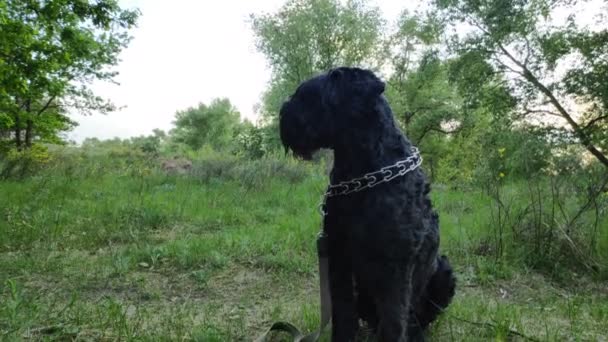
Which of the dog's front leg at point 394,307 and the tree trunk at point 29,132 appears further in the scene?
the tree trunk at point 29,132

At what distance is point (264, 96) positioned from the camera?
4116 centimetres

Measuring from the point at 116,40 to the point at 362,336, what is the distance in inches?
991

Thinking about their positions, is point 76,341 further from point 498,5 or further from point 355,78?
point 498,5

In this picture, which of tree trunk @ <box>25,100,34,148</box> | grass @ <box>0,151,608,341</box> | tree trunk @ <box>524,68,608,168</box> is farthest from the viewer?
tree trunk @ <box>25,100,34,148</box>

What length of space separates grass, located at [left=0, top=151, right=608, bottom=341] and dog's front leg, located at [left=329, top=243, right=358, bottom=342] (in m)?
0.63

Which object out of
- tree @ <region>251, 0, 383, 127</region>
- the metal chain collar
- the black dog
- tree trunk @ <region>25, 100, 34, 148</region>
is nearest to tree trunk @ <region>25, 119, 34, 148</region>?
tree trunk @ <region>25, 100, 34, 148</region>

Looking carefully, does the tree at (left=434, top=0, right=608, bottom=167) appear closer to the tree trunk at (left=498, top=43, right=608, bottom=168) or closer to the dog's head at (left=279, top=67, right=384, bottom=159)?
the tree trunk at (left=498, top=43, right=608, bottom=168)

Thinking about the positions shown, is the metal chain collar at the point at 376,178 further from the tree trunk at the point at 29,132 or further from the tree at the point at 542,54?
the tree trunk at the point at 29,132

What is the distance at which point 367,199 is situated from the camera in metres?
2.18

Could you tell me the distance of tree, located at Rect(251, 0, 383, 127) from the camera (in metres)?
37.6

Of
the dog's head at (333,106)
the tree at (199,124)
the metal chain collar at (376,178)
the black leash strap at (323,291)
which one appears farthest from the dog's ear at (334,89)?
the tree at (199,124)

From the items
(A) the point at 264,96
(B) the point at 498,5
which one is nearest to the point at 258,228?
(B) the point at 498,5

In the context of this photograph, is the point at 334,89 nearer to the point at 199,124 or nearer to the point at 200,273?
the point at 200,273

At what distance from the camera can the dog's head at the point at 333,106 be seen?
2.28 metres
